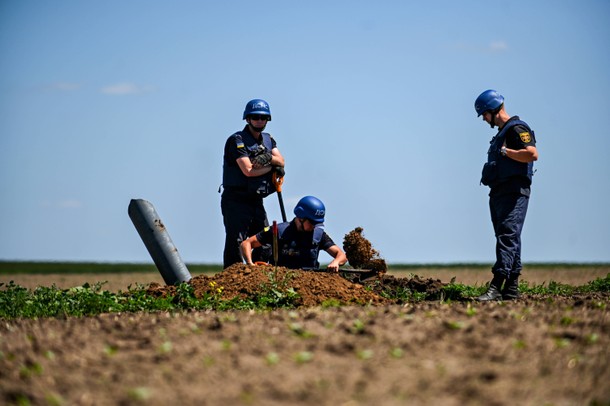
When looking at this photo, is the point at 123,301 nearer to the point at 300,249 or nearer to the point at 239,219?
the point at 239,219

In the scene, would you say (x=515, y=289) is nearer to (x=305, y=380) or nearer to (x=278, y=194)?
(x=278, y=194)

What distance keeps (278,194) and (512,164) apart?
362cm

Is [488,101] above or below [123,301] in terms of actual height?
above

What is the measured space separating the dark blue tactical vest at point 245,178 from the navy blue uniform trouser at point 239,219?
0.57 feet

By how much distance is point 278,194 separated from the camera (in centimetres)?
1498

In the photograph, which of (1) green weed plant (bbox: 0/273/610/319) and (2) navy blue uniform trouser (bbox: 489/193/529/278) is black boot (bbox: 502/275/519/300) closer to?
(2) navy blue uniform trouser (bbox: 489/193/529/278)

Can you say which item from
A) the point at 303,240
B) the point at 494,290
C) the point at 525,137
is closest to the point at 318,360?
the point at 494,290

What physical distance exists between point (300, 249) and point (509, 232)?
305 cm

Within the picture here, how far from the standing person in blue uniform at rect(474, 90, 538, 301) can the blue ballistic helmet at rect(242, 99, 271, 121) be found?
313 centimetres

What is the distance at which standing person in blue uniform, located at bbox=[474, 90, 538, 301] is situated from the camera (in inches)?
508

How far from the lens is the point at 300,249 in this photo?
14.5 metres

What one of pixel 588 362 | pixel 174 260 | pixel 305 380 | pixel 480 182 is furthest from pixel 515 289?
pixel 305 380

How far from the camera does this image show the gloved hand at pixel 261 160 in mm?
14383

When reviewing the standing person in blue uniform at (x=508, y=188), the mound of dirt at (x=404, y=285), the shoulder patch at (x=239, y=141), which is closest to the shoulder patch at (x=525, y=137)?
the standing person in blue uniform at (x=508, y=188)
